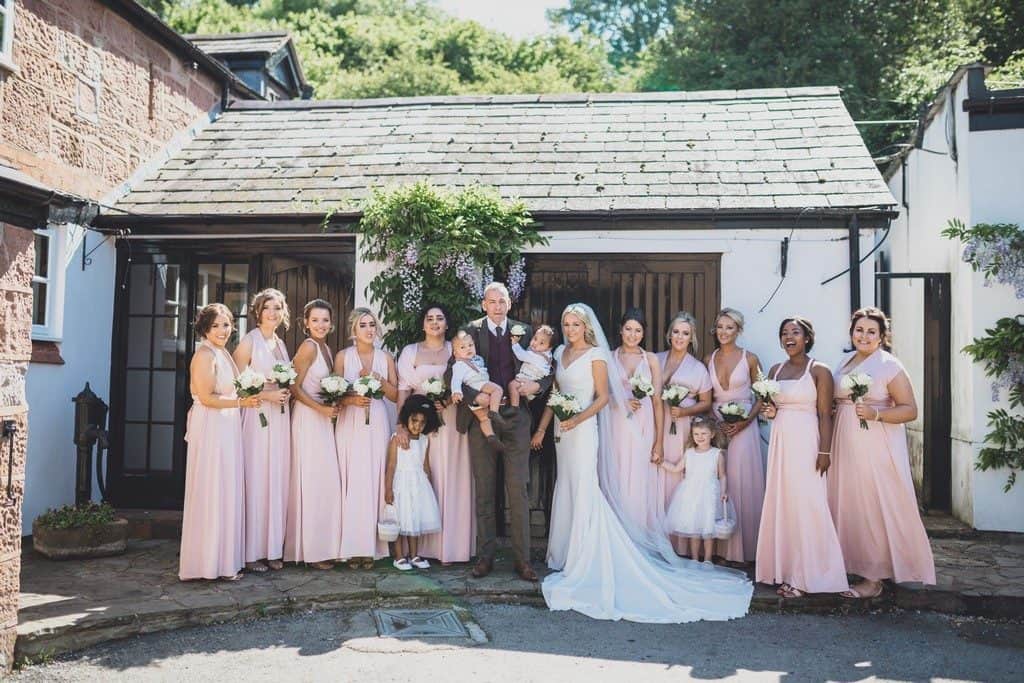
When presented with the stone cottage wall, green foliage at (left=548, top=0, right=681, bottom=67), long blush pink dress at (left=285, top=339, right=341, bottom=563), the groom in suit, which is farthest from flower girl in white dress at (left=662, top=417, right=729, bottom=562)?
green foliage at (left=548, top=0, right=681, bottom=67)

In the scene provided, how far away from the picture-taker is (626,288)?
27.9 feet

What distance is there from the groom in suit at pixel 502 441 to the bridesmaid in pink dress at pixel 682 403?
113cm

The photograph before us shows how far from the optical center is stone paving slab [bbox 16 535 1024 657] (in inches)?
215

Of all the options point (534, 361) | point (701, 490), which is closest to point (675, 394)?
point (701, 490)

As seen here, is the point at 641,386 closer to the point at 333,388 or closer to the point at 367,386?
the point at 367,386

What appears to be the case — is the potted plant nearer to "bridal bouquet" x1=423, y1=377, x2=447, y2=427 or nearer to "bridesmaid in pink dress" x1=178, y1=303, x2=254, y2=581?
"bridesmaid in pink dress" x1=178, y1=303, x2=254, y2=581

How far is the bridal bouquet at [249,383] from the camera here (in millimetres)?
6453

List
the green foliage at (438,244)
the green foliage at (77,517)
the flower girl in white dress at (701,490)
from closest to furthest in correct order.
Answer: the flower girl in white dress at (701,490) < the green foliage at (77,517) < the green foliage at (438,244)

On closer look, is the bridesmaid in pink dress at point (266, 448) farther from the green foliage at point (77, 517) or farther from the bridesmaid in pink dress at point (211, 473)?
the green foliage at point (77, 517)

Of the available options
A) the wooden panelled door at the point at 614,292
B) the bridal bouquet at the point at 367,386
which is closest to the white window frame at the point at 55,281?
the bridal bouquet at the point at 367,386

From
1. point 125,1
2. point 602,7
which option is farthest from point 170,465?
point 602,7

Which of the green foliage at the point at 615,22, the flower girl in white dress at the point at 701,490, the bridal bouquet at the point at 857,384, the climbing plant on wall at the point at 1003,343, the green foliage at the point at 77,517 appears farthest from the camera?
the green foliage at the point at 615,22

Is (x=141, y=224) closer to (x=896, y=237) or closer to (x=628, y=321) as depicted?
(x=628, y=321)

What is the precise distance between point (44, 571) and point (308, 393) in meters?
2.50
